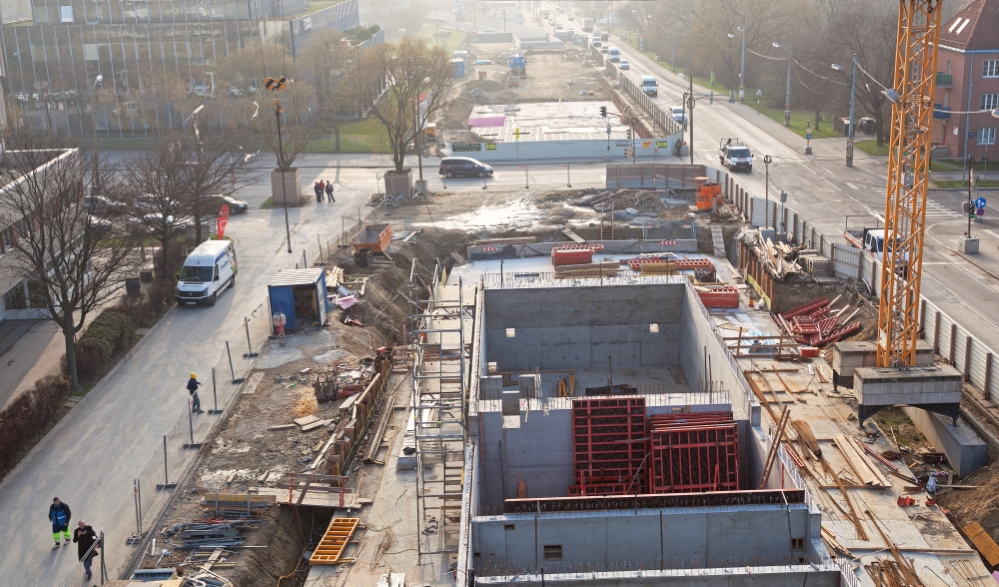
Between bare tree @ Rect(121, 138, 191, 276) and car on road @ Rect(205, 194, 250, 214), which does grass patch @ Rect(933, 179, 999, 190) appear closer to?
car on road @ Rect(205, 194, 250, 214)

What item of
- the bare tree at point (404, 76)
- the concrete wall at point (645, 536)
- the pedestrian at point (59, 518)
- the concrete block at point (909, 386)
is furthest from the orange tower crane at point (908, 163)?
the bare tree at point (404, 76)

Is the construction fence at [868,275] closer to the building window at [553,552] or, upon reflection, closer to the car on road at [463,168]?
the building window at [553,552]

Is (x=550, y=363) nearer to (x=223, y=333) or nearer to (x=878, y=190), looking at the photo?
(x=223, y=333)

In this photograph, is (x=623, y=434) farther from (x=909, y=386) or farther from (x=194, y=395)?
(x=194, y=395)

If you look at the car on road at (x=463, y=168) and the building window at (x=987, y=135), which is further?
the car on road at (x=463, y=168)

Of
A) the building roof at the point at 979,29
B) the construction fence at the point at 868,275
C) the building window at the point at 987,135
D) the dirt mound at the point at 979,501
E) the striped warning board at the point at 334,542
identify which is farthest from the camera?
the building window at the point at 987,135
